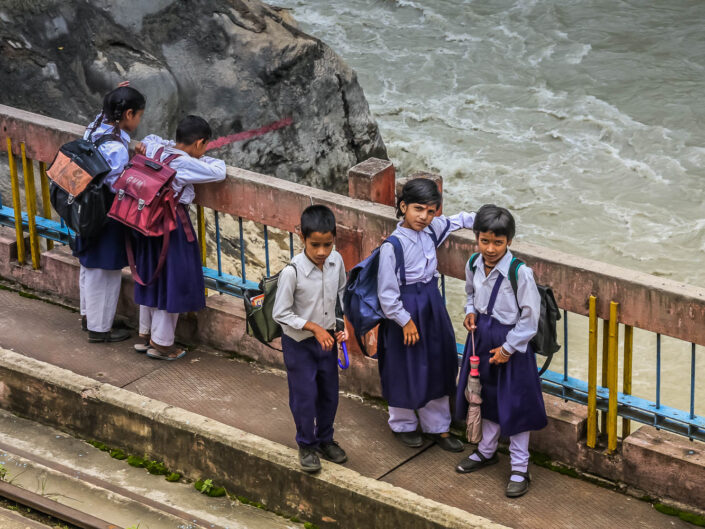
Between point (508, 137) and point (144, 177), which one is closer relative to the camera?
point (144, 177)

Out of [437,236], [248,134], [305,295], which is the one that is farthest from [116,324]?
[248,134]

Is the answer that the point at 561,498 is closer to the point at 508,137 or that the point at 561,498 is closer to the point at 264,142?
the point at 264,142

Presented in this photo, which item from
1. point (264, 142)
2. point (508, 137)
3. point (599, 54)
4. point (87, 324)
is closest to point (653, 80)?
point (599, 54)

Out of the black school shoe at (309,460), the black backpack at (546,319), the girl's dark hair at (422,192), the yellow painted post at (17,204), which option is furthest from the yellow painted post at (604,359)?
the yellow painted post at (17,204)

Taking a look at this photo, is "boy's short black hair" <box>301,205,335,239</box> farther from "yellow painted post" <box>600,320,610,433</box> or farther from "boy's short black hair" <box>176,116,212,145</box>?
"yellow painted post" <box>600,320,610,433</box>

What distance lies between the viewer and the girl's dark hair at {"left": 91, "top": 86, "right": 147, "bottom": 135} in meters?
6.23

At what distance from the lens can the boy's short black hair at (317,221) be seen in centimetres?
518

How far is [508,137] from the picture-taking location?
14.8m

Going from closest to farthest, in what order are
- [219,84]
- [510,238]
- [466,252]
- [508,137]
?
[510,238] < [466,252] < [219,84] < [508,137]

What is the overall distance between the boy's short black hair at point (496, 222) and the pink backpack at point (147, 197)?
1681mm

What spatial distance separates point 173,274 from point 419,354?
1485mm

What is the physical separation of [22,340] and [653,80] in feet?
36.4

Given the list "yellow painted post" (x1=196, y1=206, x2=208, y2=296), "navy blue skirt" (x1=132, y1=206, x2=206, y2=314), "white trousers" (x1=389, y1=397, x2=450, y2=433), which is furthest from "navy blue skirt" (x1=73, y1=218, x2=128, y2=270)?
"white trousers" (x1=389, y1=397, x2=450, y2=433)

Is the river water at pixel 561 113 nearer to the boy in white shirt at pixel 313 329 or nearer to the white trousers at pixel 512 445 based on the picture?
the white trousers at pixel 512 445
